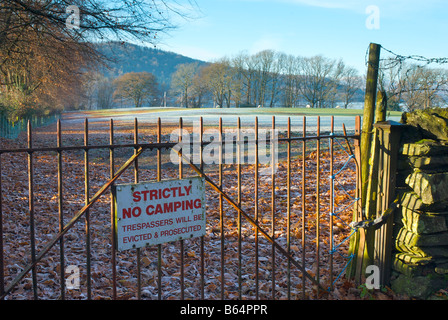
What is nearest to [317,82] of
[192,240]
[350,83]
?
[350,83]

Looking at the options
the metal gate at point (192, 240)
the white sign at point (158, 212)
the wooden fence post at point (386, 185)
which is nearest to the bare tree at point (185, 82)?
the metal gate at point (192, 240)

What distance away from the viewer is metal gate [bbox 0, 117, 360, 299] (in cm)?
354

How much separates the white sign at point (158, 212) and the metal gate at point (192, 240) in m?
0.13

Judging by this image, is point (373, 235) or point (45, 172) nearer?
point (373, 235)

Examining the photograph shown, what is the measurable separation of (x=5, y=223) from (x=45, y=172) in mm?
5465

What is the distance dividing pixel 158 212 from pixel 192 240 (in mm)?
3132

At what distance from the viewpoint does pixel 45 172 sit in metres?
12.4

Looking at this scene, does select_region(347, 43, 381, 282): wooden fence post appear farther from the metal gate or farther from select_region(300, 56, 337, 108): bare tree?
select_region(300, 56, 337, 108): bare tree

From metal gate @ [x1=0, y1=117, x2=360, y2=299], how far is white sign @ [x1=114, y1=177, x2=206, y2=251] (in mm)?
126

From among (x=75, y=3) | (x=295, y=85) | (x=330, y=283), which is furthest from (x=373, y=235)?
(x=295, y=85)

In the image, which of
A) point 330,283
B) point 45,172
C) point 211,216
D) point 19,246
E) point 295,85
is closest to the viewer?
point 330,283

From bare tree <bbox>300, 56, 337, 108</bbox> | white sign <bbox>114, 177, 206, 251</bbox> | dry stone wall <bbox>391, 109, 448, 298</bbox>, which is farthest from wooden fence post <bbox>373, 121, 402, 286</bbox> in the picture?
bare tree <bbox>300, 56, 337, 108</bbox>

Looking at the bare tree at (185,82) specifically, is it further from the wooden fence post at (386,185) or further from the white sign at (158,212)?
the white sign at (158,212)
